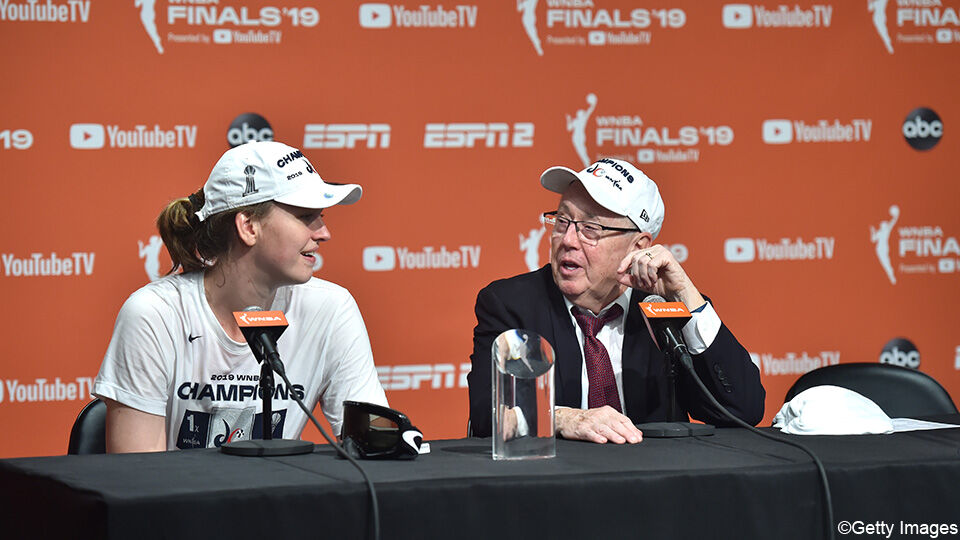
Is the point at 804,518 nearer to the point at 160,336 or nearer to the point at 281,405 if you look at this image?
the point at 281,405

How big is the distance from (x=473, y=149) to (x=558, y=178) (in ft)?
3.77

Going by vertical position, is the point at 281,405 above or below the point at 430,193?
below

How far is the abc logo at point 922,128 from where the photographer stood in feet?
14.0

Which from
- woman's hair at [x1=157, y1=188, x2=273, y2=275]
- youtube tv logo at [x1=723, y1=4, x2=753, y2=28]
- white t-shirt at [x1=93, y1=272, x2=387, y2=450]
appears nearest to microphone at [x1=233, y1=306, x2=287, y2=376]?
white t-shirt at [x1=93, y1=272, x2=387, y2=450]

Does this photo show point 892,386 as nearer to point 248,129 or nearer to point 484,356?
Answer: point 484,356

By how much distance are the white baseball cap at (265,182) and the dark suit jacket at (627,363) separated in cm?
50

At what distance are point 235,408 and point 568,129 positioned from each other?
196cm

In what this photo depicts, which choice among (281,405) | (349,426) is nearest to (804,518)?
(349,426)

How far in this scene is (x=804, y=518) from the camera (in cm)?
175

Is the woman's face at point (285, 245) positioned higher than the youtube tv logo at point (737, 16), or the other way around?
the youtube tv logo at point (737, 16)

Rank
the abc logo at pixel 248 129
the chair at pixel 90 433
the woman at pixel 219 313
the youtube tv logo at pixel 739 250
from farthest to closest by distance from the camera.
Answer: the youtube tv logo at pixel 739 250 < the abc logo at pixel 248 129 < the chair at pixel 90 433 < the woman at pixel 219 313

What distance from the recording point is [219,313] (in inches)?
99.1

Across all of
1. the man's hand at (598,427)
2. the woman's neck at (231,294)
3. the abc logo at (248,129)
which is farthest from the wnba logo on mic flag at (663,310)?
the abc logo at (248,129)

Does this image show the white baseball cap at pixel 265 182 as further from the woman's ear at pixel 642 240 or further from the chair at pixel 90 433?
the woman's ear at pixel 642 240
